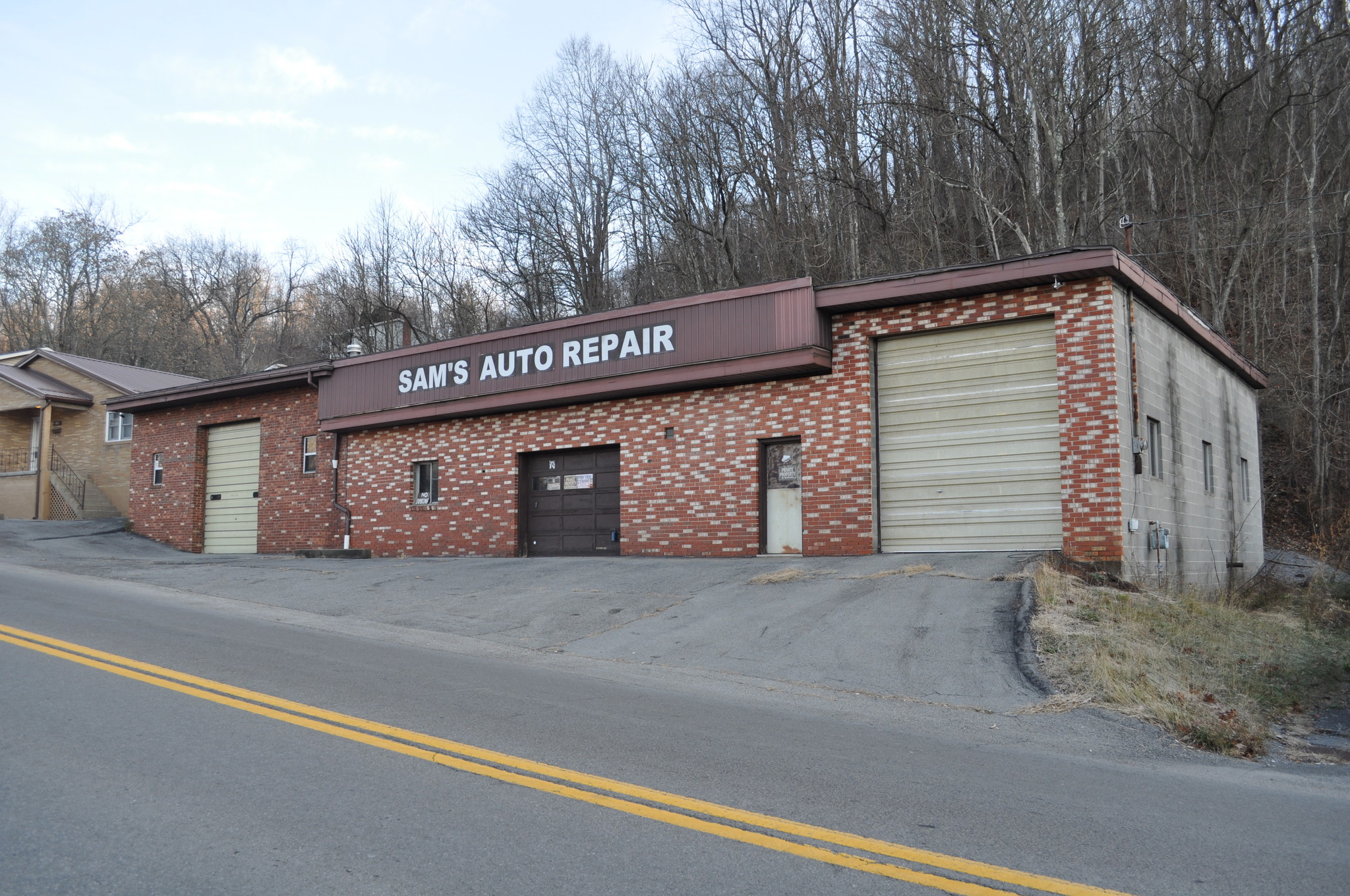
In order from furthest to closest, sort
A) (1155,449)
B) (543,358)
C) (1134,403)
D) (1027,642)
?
(543,358)
(1155,449)
(1134,403)
(1027,642)

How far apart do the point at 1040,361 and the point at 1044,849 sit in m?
12.1

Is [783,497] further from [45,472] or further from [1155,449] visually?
[45,472]

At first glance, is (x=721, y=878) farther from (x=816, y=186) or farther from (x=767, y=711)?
(x=816, y=186)

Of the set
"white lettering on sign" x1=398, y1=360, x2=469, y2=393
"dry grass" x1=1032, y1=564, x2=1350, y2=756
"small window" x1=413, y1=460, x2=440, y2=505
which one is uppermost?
"white lettering on sign" x1=398, y1=360, x2=469, y2=393

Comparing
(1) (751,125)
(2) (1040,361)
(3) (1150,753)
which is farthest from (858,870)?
(1) (751,125)

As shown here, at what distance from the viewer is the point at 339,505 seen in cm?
2364

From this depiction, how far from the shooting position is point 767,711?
7621mm

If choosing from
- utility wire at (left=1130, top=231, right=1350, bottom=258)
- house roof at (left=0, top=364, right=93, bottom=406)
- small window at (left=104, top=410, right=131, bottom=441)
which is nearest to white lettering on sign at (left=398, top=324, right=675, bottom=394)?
utility wire at (left=1130, top=231, right=1350, bottom=258)

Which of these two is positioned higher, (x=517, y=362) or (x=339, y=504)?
(x=517, y=362)

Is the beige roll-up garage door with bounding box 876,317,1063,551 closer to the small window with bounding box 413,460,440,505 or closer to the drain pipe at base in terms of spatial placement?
the small window with bounding box 413,460,440,505

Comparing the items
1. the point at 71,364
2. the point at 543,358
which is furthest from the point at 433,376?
the point at 71,364

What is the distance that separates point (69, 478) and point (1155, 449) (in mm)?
33382

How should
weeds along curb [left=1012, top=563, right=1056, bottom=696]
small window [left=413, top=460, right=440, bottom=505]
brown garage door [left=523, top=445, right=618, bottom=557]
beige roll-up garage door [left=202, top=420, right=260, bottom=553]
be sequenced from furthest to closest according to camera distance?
beige roll-up garage door [left=202, top=420, right=260, bottom=553] → small window [left=413, top=460, right=440, bottom=505] → brown garage door [left=523, top=445, right=618, bottom=557] → weeds along curb [left=1012, top=563, right=1056, bottom=696]

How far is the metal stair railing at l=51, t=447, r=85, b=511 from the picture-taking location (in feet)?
108
